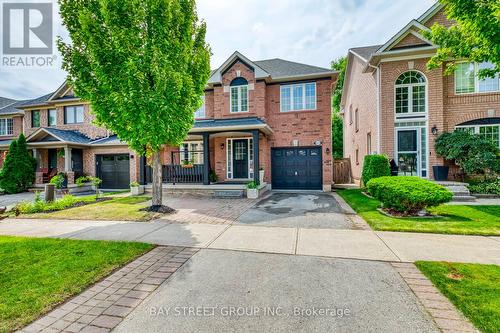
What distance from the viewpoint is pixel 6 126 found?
21875 millimetres

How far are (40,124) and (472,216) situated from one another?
2837 cm

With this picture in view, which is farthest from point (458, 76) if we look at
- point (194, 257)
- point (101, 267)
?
point (101, 267)

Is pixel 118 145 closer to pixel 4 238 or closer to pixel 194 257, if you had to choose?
pixel 4 238

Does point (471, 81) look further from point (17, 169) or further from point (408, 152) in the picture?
point (17, 169)

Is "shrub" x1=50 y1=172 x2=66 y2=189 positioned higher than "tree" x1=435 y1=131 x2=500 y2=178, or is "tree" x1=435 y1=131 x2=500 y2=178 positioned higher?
"tree" x1=435 y1=131 x2=500 y2=178

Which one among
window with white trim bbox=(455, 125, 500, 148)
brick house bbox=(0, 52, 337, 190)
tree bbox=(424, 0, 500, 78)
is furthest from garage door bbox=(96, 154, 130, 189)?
window with white trim bbox=(455, 125, 500, 148)

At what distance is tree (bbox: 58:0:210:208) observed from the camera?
716 centimetres

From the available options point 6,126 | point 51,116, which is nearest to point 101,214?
point 51,116

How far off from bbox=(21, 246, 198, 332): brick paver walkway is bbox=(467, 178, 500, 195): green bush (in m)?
12.4

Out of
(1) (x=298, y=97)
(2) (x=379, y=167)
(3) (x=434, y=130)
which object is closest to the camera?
(2) (x=379, y=167)

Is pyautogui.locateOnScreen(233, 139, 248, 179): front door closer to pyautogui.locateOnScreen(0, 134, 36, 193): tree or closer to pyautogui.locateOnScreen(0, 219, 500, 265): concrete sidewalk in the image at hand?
pyautogui.locateOnScreen(0, 219, 500, 265): concrete sidewalk

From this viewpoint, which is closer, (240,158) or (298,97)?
(298,97)

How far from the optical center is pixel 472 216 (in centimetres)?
706

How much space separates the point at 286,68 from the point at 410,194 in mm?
11519
